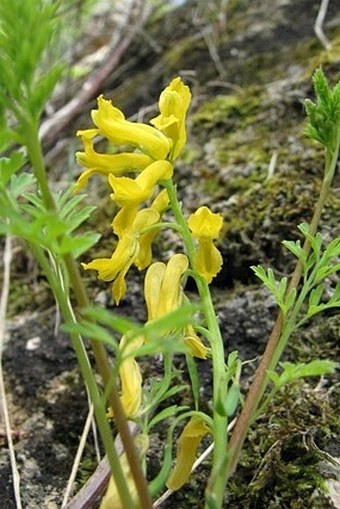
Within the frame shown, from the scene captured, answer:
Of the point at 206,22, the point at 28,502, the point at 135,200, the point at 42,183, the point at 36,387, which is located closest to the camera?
the point at 42,183

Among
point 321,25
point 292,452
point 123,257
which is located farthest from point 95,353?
point 321,25

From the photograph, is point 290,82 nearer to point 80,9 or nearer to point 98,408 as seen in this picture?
point 80,9

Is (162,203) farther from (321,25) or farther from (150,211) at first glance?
(321,25)

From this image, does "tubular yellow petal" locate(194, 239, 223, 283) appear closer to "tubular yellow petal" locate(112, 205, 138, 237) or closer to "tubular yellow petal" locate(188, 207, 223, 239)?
"tubular yellow petal" locate(188, 207, 223, 239)

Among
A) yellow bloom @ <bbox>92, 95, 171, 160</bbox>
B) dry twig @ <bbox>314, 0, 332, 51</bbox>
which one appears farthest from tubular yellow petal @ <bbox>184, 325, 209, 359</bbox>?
dry twig @ <bbox>314, 0, 332, 51</bbox>

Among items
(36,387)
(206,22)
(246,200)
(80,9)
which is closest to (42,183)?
(36,387)

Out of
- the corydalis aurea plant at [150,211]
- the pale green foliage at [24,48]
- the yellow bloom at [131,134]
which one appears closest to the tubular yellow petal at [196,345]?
the corydalis aurea plant at [150,211]

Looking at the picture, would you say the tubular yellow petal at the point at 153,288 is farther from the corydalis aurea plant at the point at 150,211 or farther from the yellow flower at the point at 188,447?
the yellow flower at the point at 188,447
